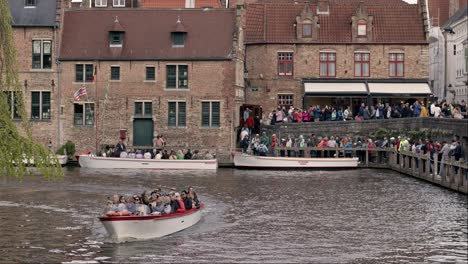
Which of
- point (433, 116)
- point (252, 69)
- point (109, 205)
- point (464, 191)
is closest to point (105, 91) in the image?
point (252, 69)

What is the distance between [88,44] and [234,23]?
333 inches

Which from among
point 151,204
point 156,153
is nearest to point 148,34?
point 156,153

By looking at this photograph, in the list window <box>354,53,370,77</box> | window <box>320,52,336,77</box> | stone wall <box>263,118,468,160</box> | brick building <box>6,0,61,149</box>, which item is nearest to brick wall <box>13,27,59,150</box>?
brick building <box>6,0,61,149</box>

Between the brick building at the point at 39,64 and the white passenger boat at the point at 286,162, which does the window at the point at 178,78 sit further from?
the brick building at the point at 39,64

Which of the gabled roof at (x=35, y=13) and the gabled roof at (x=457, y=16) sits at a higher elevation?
the gabled roof at (x=457, y=16)

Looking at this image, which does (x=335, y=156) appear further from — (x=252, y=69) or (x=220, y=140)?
(x=252, y=69)

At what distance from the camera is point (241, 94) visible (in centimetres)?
6188

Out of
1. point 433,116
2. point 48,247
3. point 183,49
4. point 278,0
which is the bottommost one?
point 48,247

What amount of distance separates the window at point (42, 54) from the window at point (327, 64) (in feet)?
59.0

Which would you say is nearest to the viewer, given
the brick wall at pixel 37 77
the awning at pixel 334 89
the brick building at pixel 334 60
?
the brick wall at pixel 37 77

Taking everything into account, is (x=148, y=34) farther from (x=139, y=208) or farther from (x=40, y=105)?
(x=139, y=208)

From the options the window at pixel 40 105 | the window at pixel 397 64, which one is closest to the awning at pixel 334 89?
the window at pixel 397 64

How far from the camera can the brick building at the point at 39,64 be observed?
57.5 meters

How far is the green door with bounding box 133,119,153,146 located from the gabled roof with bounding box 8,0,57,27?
24.2 feet
